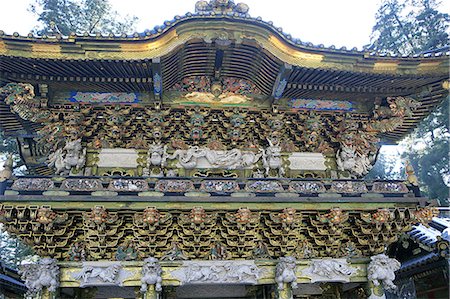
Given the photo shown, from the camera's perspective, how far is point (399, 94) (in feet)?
27.4

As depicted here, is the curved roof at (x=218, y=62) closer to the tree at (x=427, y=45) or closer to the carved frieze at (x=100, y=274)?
the carved frieze at (x=100, y=274)

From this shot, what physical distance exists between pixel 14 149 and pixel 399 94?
54.5ft

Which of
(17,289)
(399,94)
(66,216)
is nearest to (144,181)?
(66,216)

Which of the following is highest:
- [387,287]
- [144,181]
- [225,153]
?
[225,153]

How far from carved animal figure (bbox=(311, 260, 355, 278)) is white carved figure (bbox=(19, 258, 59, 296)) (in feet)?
16.5

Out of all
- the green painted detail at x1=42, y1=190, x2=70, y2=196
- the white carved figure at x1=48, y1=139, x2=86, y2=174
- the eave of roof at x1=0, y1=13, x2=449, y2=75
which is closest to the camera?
the green painted detail at x1=42, y1=190, x2=70, y2=196

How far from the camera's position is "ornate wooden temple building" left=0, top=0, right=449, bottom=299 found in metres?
6.48

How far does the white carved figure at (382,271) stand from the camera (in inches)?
281

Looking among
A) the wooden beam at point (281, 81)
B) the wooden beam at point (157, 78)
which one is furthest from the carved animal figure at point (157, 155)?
the wooden beam at point (281, 81)

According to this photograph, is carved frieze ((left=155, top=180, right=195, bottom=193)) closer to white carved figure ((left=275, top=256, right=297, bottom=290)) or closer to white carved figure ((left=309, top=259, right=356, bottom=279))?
white carved figure ((left=275, top=256, right=297, bottom=290))

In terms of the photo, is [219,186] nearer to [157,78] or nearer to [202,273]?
[202,273]

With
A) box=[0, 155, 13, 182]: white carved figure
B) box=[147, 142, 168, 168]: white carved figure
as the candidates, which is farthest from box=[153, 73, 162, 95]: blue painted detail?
box=[0, 155, 13, 182]: white carved figure

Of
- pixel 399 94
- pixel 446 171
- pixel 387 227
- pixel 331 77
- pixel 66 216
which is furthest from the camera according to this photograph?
pixel 446 171

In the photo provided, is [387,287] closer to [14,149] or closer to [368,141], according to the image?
[368,141]
